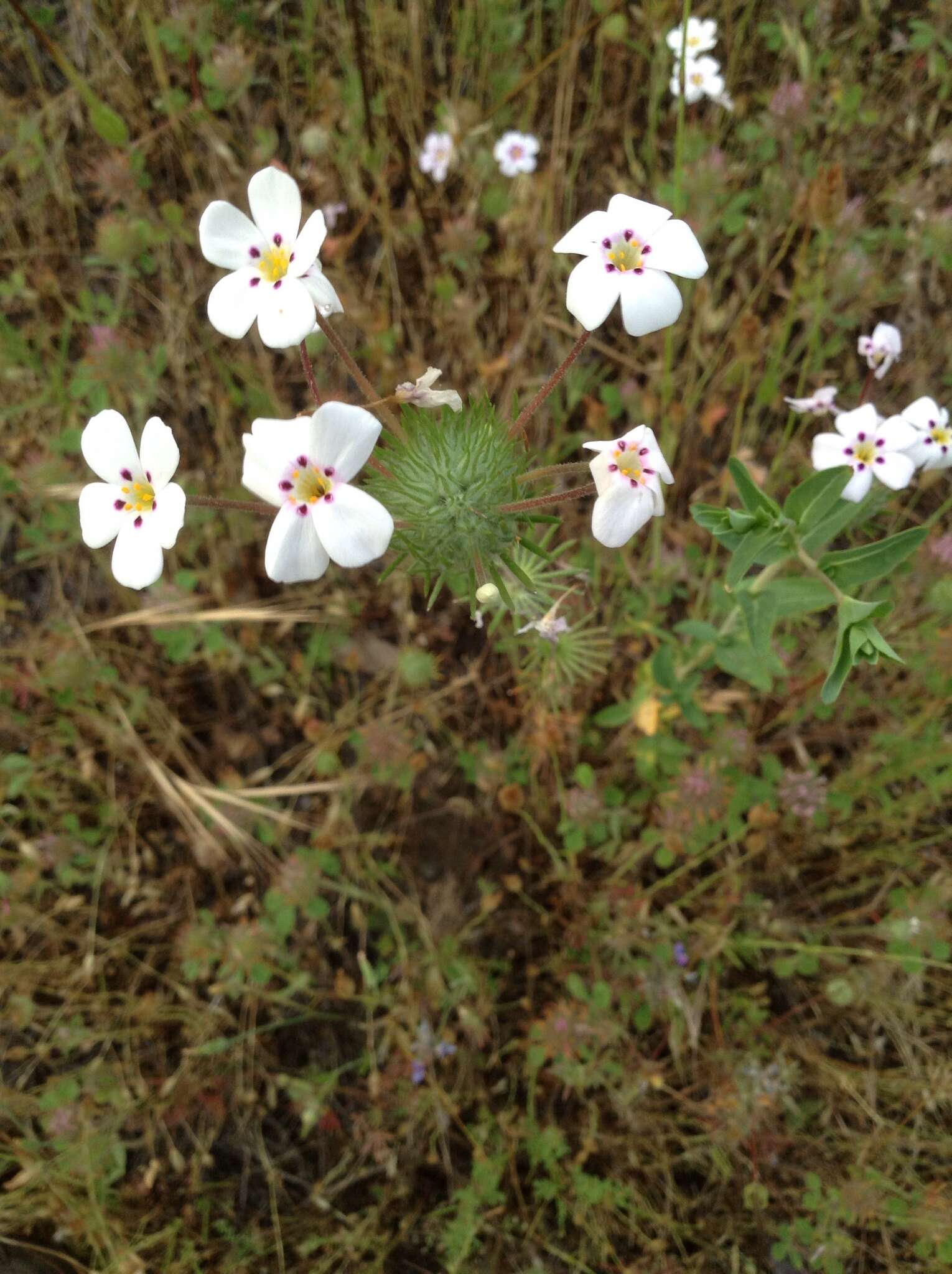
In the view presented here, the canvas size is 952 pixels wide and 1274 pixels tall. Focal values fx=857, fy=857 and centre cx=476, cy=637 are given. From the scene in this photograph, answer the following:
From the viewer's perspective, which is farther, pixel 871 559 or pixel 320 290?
pixel 871 559

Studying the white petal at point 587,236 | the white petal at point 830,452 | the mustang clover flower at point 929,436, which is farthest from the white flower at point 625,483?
the mustang clover flower at point 929,436

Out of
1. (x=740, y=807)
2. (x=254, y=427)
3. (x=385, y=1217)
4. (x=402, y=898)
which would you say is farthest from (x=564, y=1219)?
(x=254, y=427)

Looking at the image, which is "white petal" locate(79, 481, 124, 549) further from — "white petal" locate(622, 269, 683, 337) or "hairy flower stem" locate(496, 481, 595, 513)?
"white petal" locate(622, 269, 683, 337)

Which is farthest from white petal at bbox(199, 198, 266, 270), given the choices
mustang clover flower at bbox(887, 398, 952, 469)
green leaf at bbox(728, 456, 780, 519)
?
mustang clover flower at bbox(887, 398, 952, 469)

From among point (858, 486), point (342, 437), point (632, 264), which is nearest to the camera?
point (342, 437)

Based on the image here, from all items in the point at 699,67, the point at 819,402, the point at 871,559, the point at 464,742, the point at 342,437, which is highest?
the point at 699,67

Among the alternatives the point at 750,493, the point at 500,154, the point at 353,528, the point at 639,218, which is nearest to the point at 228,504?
the point at 353,528

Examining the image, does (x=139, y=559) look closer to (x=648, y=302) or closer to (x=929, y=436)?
(x=648, y=302)
